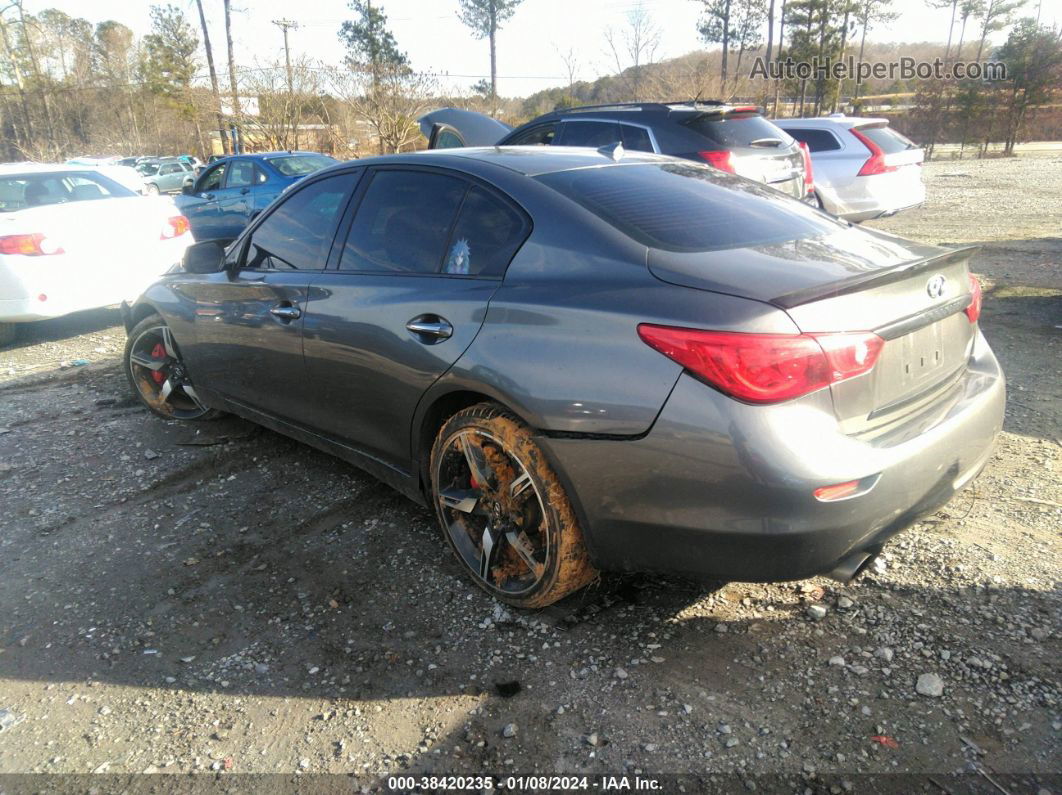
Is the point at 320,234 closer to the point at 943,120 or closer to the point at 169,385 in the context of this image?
the point at 169,385

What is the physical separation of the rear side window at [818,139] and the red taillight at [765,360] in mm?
9620

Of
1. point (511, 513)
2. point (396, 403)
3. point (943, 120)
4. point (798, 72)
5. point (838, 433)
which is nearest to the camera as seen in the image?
point (838, 433)

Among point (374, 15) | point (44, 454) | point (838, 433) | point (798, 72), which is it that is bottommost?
point (44, 454)

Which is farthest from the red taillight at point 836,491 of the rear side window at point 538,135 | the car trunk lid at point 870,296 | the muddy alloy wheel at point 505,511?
the rear side window at point 538,135

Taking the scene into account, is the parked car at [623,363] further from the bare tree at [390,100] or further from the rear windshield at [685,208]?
the bare tree at [390,100]

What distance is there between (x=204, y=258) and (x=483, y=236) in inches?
85.0

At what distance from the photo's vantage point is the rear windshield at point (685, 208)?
263cm

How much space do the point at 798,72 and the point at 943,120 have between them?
9.84 metres

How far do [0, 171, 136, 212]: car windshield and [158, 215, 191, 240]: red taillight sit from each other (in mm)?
633

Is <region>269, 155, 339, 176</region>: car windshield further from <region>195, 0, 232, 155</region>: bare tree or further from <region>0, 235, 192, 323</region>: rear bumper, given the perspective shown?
<region>195, 0, 232, 155</region>: bare tree

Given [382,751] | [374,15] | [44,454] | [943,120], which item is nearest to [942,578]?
→ [382,751]

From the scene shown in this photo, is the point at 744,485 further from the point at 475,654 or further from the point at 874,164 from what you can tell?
the point at 874,164

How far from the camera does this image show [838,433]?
2.16 meters

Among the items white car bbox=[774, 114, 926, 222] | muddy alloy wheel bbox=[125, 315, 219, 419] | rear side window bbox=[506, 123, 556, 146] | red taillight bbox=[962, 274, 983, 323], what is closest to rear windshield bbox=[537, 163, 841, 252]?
red taillight bbox=[962, 274, 983, 323]
